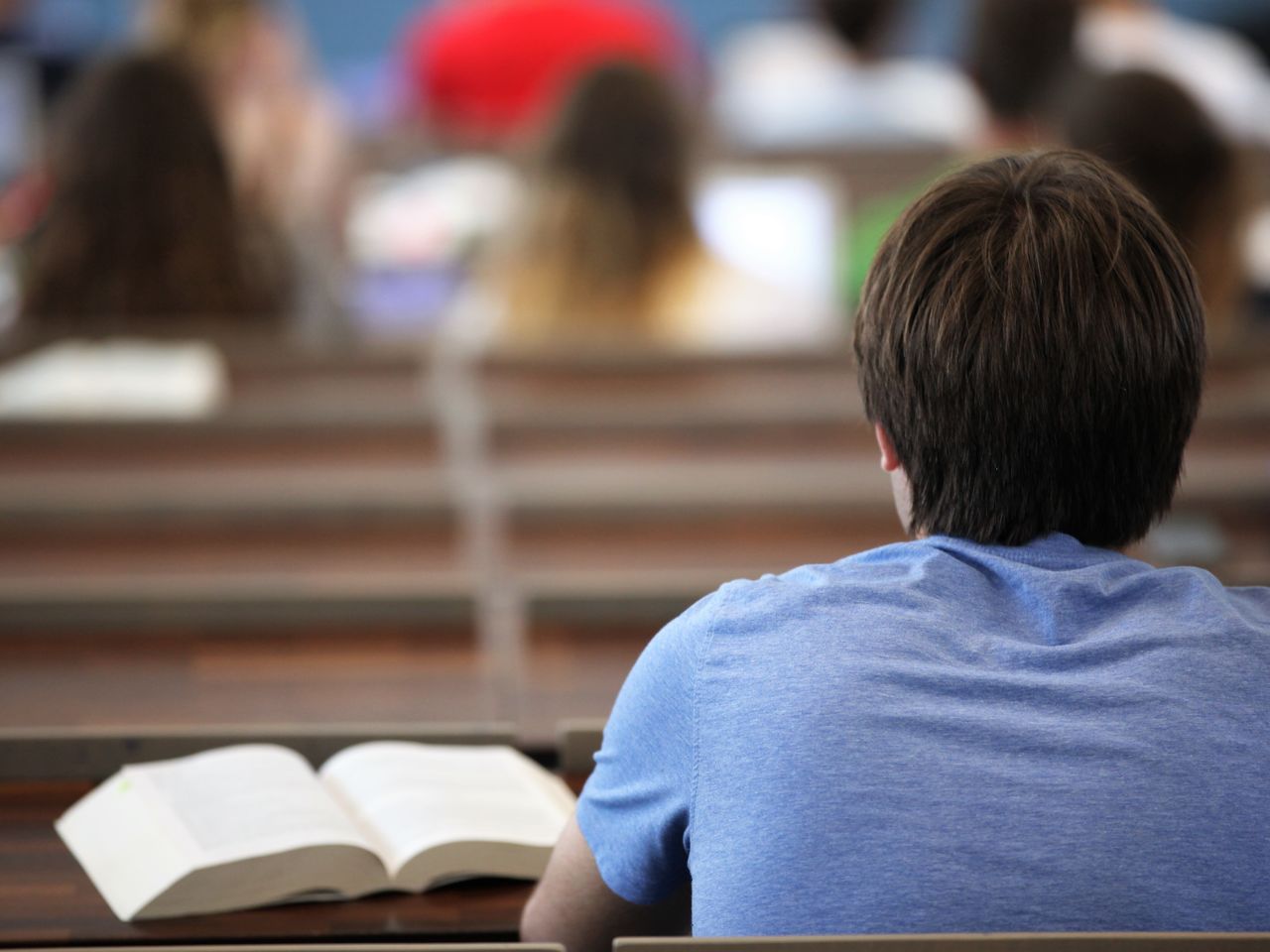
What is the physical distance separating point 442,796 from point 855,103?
3617 mm

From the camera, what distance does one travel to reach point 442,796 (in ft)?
3.69

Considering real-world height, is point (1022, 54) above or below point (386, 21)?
below

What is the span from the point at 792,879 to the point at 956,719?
12cm

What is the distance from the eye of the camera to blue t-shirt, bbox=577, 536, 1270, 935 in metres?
0.79

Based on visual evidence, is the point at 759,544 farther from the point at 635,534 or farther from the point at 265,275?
the point at 265,275

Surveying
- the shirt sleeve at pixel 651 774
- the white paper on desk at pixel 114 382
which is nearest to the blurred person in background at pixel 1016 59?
the white paper on desk at pixel 114 382

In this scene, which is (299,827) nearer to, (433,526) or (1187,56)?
(433,526)

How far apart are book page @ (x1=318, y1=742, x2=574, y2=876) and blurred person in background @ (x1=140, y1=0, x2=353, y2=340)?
7.22 ft

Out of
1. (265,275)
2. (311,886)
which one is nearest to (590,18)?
(265,275)

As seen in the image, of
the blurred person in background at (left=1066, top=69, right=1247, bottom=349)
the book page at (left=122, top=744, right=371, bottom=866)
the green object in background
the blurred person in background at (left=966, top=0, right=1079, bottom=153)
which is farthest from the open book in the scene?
the blurred person in background at (left=966, top=0, right=1079, bottom=153)

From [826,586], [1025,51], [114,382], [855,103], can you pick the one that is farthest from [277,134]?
[826,586]

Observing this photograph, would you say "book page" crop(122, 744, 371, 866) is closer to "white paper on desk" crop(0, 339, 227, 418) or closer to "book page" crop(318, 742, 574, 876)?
"book page" crop(318, 742, 574, 876)

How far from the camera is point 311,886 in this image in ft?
3.44

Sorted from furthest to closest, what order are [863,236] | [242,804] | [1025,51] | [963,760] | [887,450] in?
[863,236] < [1025,51] < [242,804] < [887,450] < [963,760]
